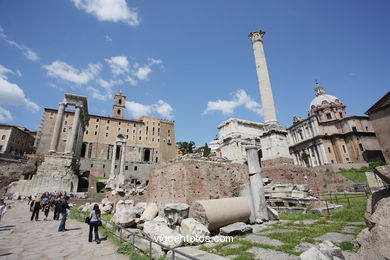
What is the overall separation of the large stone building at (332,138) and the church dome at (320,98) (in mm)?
83

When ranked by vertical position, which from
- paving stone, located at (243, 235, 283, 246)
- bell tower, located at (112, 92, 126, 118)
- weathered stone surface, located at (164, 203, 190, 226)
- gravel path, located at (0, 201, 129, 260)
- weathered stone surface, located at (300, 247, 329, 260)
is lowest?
gravel path, located at (0, 201, 129, 260)

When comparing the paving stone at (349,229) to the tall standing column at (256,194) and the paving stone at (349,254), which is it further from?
the tall standing column at (256,194)

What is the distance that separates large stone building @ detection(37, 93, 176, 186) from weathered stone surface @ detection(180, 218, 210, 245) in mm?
42229

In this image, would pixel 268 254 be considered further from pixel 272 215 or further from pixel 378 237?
pixel 272 215

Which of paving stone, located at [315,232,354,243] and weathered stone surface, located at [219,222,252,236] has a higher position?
weathered stone surface, located at [219,222,252,236]

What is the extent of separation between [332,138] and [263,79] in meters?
32.5

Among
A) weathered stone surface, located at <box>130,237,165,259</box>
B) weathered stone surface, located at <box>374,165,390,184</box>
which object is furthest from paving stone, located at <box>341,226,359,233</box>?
weathered stone surface, located at <box>130,237,165,259</box>

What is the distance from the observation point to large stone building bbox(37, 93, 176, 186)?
172 ft

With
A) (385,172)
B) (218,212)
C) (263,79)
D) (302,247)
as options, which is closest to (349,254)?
(302,247)

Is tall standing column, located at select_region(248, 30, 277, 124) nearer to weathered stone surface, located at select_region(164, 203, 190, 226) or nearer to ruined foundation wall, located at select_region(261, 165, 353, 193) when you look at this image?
ruined foundation wall, located at select_region(261, 165, 353, 193)

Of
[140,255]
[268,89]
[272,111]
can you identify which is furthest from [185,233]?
[268,89]

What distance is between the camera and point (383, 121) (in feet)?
94.6

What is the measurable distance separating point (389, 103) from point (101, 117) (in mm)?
→ 64448

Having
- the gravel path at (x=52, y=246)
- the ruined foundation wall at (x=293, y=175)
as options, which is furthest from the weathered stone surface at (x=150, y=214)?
the ruined foundation wall at (x=293, y=175)
